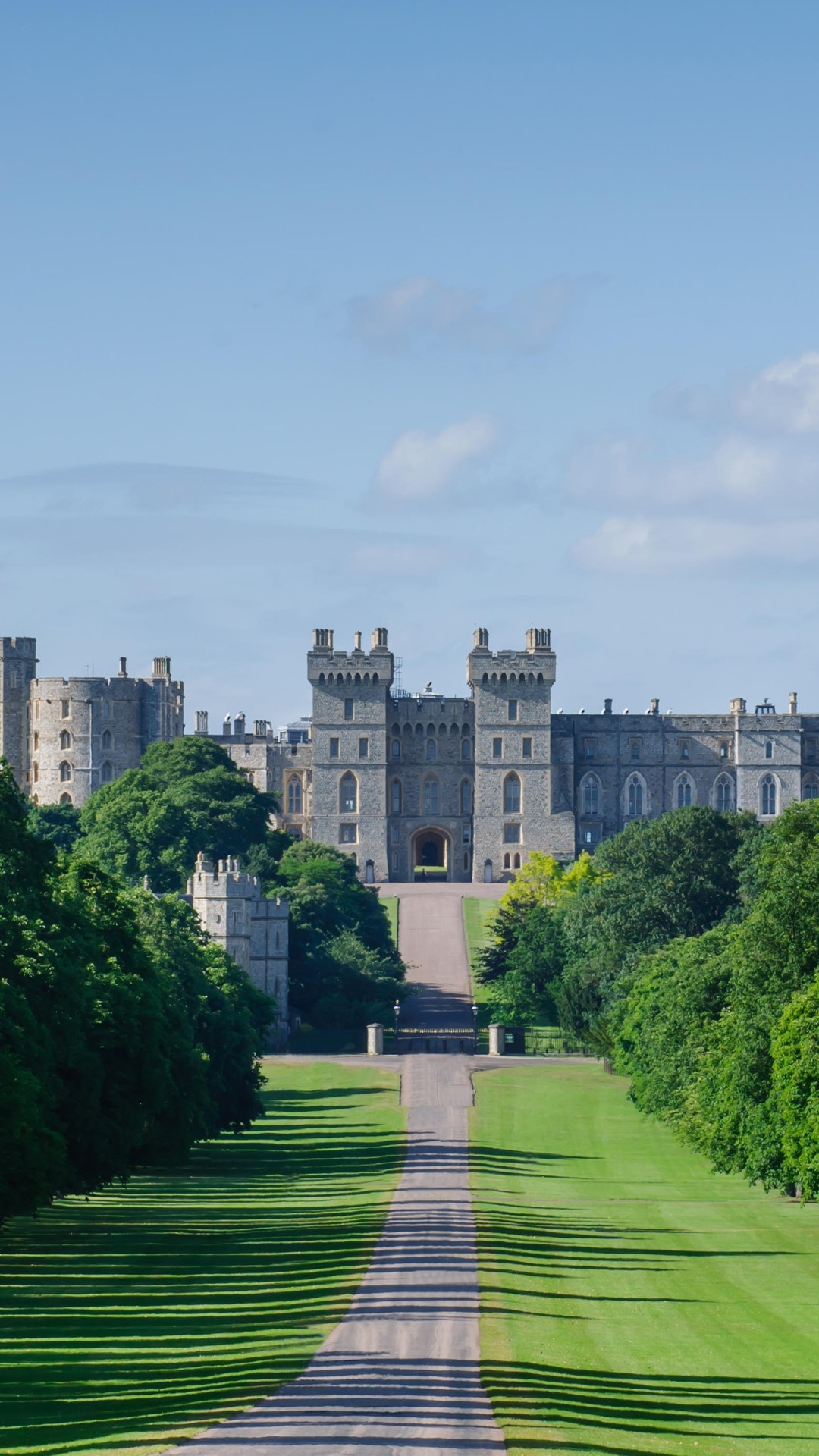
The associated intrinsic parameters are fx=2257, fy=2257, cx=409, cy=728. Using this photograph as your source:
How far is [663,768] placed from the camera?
446 feet

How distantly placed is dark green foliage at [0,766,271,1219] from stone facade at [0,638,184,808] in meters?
77.9

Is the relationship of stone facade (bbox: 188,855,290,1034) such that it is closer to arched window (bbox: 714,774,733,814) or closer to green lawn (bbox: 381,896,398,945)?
green lawn (bbox: 381,896,398,945)

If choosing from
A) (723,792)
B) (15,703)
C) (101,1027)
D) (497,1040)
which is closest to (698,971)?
(101,1027)

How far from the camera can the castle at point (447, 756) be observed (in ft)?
422

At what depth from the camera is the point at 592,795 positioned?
136m

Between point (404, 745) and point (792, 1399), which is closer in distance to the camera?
point (792, 1399)

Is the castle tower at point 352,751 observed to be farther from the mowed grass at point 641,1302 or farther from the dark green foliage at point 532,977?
the mowed grass at point 641,1302

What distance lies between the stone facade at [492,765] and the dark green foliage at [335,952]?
26438 mm

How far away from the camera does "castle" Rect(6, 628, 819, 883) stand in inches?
5059

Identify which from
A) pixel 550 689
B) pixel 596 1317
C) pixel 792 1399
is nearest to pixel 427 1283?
pixel 596 1317

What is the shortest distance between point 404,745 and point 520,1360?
10581 cm

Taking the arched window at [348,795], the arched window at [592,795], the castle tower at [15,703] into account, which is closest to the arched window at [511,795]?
the arched window at [592,795]

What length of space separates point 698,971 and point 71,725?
78.4 meters

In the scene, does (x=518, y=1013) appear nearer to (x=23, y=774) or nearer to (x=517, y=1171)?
(x=517, y=1171)
